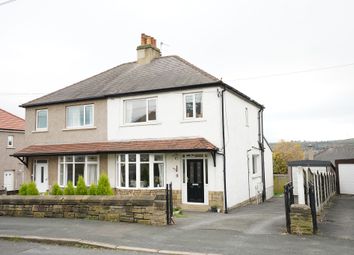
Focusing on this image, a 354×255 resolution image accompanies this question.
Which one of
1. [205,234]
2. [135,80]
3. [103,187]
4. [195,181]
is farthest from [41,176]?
[205,234]

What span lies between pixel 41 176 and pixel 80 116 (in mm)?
4422

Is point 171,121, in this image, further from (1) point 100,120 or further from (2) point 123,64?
(2) point 123,64

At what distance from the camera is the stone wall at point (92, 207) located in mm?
11172

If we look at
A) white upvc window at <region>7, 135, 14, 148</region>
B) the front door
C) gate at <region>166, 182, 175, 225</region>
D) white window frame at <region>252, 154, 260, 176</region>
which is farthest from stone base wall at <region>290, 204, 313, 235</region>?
white upvc window at <region>7, 135, 14, 148</region>

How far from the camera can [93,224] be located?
36.7 ft

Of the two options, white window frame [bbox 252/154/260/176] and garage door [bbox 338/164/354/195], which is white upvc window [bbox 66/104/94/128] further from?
garage door [bbox 338/164/354/195]

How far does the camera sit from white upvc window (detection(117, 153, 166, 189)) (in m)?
17.5

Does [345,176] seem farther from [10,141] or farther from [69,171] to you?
[10,141]

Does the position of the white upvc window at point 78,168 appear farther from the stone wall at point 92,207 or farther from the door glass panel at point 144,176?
the stone wall at point 92,207

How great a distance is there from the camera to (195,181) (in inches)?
666

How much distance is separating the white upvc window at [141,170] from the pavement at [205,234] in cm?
529

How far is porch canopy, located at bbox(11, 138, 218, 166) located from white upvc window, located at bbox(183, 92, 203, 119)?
123cm

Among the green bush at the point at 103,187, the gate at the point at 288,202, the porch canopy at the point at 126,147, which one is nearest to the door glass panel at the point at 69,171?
the porch canopy at the point at 126,147

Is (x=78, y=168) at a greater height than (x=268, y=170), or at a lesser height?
greater
